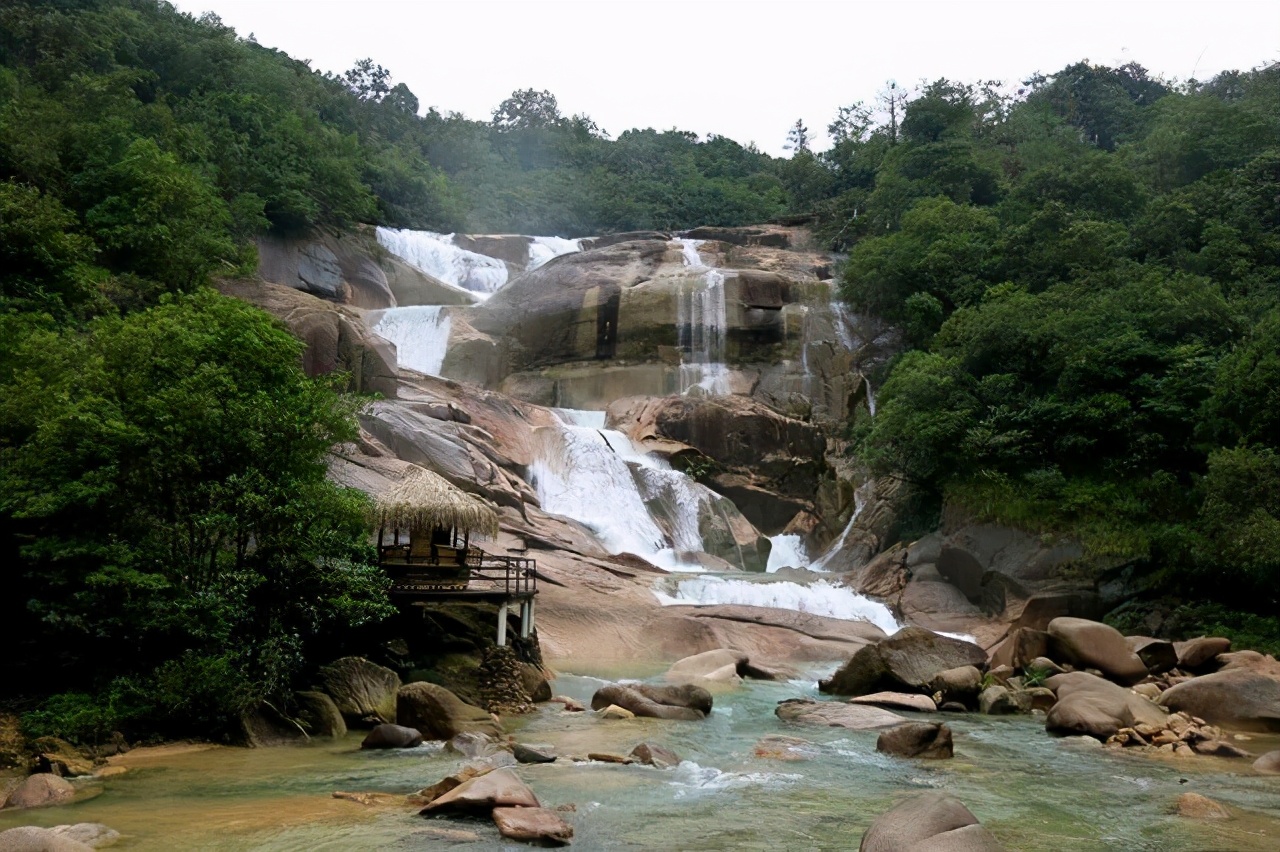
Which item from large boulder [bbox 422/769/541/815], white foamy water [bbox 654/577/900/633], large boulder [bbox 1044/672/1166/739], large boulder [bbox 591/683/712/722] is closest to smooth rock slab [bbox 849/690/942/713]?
large boulder [bbox 1044/672/1166/739]

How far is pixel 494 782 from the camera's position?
10555 mm

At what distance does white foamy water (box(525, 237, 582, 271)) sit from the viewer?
57.2 metres

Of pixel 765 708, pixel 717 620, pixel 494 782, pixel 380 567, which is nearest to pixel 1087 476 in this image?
pixel 717 620

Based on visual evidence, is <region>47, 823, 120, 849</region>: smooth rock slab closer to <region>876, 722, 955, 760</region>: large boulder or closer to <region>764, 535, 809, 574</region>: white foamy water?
<region>876, 722, 955, 760</region>: large boulder

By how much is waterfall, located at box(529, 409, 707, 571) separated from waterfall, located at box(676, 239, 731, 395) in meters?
9.15

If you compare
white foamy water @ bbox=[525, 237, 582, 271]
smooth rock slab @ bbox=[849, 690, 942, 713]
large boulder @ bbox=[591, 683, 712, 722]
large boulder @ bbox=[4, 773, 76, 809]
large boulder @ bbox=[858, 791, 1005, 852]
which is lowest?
smooth rock slab @ bbox=[849, 690, 942, 713]

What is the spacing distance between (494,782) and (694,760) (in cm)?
400

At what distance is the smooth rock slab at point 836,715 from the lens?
54.4ft

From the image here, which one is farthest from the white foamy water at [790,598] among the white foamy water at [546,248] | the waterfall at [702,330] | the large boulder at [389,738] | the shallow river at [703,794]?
the white foamy water at [546,248]

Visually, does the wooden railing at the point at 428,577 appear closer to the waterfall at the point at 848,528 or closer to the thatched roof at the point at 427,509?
the thatched roof at the point at 427,509

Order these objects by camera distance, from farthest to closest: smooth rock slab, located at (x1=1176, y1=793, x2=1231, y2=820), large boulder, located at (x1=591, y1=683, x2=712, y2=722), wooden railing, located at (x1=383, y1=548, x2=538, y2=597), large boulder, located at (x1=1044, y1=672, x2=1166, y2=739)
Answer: wooden railing, located at (x1=383, y1=548, x2=538, y2=597)
large boulder, located at (x1=591, y1=683, x2=712, y2=722)
large boulder, located at (x1=1044, y1=672, x2=1166, y2=739)
smooth rock slab, located at (x1=1176, y1=793, x2=1231, y2=820)

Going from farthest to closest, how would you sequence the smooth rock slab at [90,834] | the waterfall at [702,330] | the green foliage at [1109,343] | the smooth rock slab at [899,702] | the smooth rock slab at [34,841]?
the waterfall at [702,330]
the green foliage at [1109,343]
the smooth rock slab at [899,702]
the smooth rock slab at [90,834]
the smooth rock slab at [34,841]

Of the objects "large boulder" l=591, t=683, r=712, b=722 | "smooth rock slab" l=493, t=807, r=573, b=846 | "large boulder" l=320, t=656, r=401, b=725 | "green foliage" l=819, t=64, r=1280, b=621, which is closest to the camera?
"smooth rock slab" l=493, t=807, r=573, b=846

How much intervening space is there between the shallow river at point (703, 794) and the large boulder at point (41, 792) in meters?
0.34
